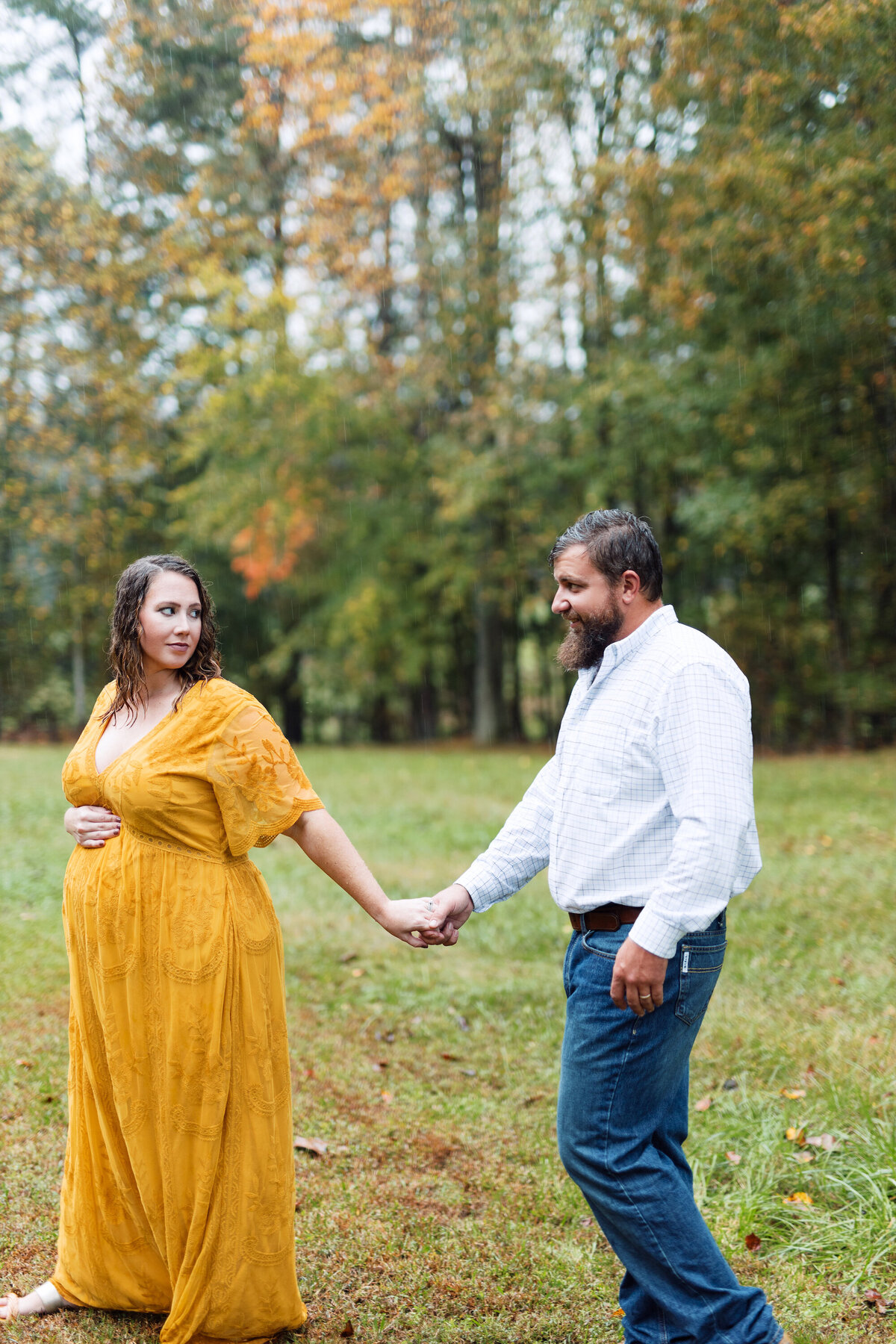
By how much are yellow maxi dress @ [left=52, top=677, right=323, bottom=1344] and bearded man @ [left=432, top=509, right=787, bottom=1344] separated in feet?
2.75

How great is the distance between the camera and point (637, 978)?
7.66 ft

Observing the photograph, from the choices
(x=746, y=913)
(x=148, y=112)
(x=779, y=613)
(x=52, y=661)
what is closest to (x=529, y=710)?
(x=779, y=613)

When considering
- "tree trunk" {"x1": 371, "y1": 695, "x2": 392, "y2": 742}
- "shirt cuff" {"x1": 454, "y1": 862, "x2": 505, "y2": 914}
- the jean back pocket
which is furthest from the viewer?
"tree trunk" {"x1": 371, "y1": 695, "x2": 392, "y2": 742}

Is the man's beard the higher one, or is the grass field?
the man's beard

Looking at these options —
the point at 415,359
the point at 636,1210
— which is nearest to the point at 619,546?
the point at 636,1210

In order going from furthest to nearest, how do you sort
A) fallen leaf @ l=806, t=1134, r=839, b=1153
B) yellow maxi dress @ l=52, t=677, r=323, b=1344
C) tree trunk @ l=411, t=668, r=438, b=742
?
1. tree trunk @ l=411, t=668, r=438, b=742
2. fallen leaf @ l=806, t=1134, r=839, b=1153
3. yellow maxi dress @ l=52, t=677, r=323, b=1344

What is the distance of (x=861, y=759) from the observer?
1587 cm

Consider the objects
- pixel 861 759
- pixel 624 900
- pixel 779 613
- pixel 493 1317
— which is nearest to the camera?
pixel 624 900

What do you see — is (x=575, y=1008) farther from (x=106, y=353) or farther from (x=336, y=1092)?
(x=106, y=353)

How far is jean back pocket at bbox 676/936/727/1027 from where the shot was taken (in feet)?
7.97

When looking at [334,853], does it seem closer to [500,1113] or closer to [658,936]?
[658,936]

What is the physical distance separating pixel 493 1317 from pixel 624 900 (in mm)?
1578

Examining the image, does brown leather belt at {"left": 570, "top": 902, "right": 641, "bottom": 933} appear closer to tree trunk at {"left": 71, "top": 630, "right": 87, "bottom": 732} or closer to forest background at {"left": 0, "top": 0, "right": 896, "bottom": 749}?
forest background at {"left": 0, "top": 0, "right": 896, "bottom": 749}

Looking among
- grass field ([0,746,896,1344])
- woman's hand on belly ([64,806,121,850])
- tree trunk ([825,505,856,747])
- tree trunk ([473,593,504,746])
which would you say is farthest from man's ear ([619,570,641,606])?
tree trunk ([473,593,504,746])
